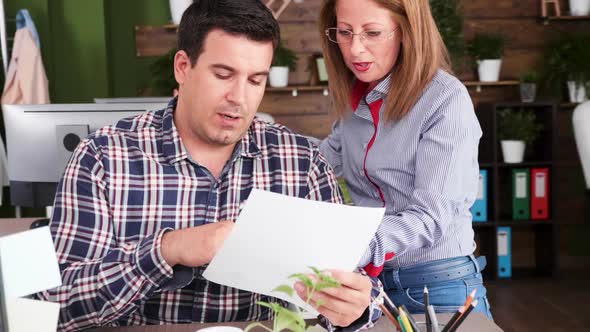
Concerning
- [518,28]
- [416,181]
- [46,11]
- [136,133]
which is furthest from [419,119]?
[518,28]

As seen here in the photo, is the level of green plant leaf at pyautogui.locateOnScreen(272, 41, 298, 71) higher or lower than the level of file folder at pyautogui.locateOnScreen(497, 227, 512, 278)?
higher

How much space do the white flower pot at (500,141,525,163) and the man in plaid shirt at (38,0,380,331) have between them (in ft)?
12.0

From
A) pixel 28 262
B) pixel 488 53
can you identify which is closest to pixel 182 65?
pixel 28 262

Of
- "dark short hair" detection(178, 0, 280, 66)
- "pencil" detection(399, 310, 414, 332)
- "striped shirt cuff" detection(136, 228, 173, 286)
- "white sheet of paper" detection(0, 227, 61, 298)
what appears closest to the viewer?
"white sheet of paper" detection(0, 227, 61, 298)

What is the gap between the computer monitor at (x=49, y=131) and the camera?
2406mm

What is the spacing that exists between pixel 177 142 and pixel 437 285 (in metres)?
0.68

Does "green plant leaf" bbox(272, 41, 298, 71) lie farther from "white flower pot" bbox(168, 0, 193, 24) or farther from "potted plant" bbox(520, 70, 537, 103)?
"potted plant" bbox(520, 70, 537, 103)

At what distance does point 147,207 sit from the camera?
5.05 feet

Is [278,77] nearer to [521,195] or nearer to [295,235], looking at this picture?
[521,195]

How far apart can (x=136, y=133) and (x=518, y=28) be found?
171 inches

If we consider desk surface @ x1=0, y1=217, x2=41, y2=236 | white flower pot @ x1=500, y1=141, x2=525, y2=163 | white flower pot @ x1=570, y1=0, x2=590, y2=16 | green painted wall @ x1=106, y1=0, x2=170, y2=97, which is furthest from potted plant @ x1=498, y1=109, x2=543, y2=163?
desk surface @ x1=0, y1=217, x2=41, y2=236

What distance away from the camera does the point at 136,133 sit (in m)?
1.60

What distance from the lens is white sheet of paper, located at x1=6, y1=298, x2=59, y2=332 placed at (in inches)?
31.8

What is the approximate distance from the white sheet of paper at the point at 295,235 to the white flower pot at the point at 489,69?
4258mm
